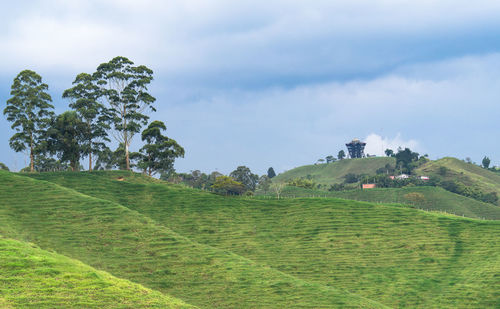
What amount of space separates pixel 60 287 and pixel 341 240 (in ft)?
155

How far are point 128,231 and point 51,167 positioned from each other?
452 ft

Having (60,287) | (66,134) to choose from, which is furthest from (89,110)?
(60,287)

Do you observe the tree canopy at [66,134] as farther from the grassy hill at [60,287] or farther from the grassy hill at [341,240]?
the grassy hill at [60,287]

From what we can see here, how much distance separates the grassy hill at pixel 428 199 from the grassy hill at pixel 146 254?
300 ft

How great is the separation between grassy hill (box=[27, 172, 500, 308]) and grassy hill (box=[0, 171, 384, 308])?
95cm

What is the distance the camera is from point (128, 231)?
68312mm

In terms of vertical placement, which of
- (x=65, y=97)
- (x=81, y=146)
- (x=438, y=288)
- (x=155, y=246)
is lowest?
(x=438, y=288)

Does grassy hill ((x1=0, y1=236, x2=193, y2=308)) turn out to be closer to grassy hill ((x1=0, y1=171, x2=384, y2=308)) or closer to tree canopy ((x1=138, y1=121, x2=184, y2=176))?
grassy hill ((x1=0, y1=171, x2=384, y2=308))

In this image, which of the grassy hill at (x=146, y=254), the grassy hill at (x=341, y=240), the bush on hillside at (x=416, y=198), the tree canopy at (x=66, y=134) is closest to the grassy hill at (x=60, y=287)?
the grassy hill at (x=146, y=254)

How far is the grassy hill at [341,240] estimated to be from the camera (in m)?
63.2

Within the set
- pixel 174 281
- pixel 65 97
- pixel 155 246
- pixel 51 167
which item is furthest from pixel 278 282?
pixel 51 167

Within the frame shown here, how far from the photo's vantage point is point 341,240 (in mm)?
78188

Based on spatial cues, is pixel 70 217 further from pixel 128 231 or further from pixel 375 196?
pixel 375 196

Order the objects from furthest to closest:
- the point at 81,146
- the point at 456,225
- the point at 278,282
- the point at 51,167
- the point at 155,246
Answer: the point at 51,167
the point at 81,146
the point at 456,225
the point at 155,246
the point at 278,282
